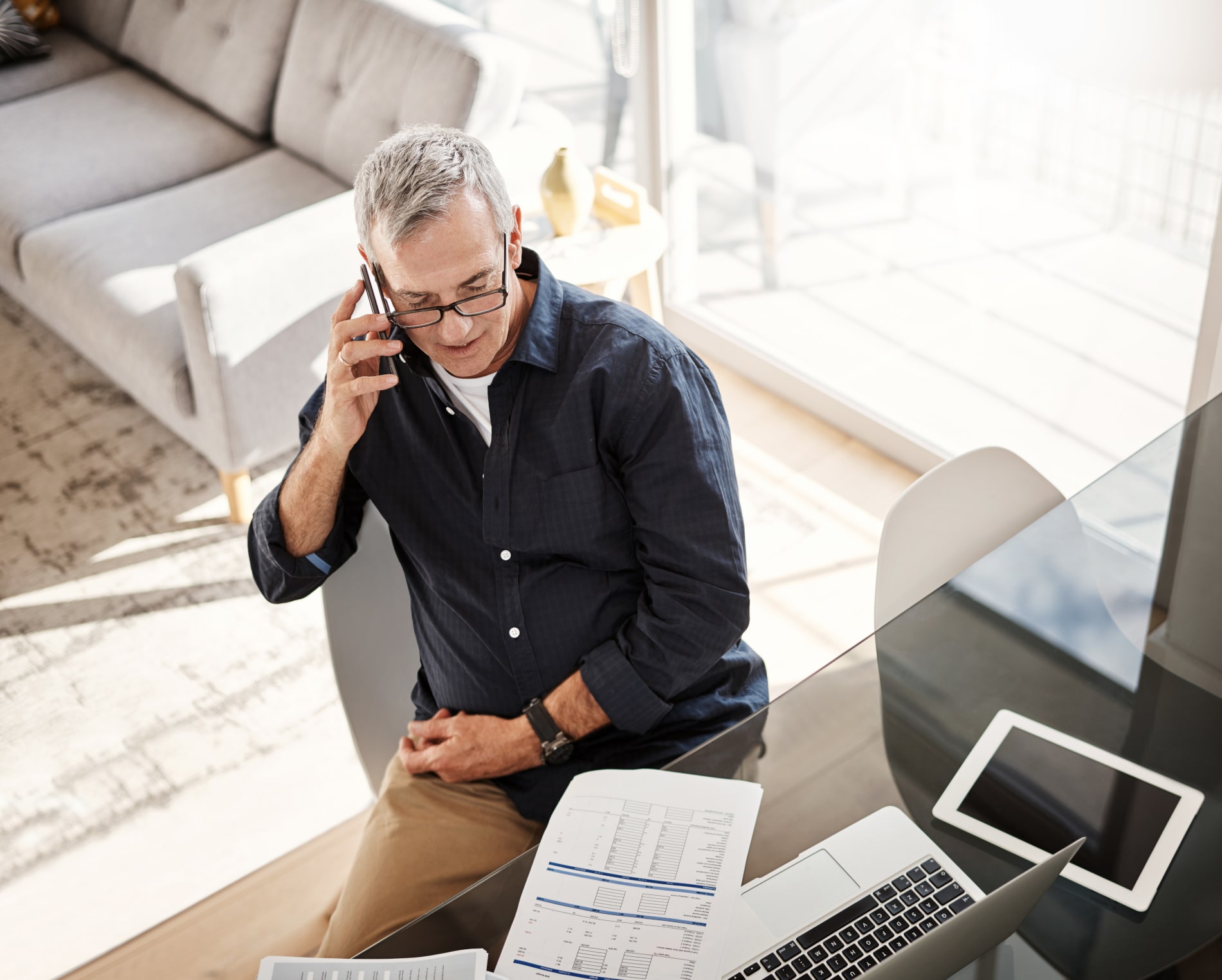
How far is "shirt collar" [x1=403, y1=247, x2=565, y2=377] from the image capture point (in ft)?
4.89

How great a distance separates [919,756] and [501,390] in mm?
659

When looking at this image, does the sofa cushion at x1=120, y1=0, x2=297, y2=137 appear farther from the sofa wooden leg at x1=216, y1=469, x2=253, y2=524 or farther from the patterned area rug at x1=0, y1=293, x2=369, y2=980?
the sofa wooden leg at x1=216, y1=469, x2=253, y2=524

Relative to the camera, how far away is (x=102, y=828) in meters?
2.20

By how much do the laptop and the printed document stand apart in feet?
0.74

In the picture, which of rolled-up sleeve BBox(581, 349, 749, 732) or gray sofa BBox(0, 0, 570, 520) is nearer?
rolled-up sleeve BBox(581, 349, 749, 732)

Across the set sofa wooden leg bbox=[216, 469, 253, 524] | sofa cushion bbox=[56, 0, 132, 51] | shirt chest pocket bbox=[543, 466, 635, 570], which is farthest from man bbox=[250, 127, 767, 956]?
sofa cushion bbox=[56, 0, 132, 51]

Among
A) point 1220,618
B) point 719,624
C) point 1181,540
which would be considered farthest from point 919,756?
point 1181,540

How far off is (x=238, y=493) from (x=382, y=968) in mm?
1898

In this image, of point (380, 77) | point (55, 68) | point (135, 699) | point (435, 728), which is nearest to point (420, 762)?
point (435, 728)

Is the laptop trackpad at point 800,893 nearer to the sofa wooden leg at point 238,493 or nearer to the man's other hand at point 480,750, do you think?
the man's other hand at point 480,750

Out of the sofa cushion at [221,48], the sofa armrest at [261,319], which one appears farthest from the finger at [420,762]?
the sofa cushion at [221,48]

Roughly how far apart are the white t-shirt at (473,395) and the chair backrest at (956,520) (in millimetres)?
545

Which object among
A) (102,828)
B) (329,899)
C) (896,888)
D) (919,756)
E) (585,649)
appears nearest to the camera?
(896,888)

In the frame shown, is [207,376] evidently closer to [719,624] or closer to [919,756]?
[719,624]
